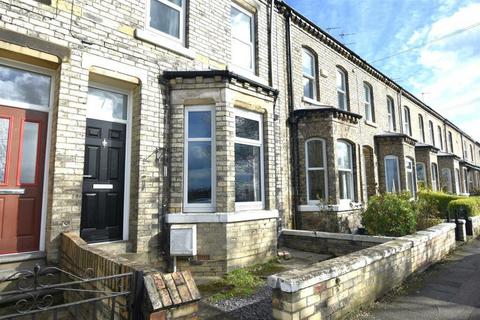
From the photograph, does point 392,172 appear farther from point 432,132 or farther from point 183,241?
point 432,132

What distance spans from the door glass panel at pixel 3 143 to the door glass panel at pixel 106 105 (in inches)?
46.7

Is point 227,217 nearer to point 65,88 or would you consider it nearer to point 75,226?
point 75,226

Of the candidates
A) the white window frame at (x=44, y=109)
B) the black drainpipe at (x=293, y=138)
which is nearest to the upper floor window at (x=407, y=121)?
the black drainpipe at (x=293, y=138)

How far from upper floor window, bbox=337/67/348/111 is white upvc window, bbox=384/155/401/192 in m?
3.30

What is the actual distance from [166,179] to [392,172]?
436 inches

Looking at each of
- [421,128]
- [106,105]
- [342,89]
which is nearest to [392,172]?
[342,89]

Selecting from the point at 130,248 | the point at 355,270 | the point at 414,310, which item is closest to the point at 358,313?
the point at 355,270

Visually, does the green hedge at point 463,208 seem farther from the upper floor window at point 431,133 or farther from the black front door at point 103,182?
the upper floor window at point 431,133

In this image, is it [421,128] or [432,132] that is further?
[432,132]

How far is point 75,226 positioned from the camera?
15.1 feet

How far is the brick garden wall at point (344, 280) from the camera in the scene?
3.13 m

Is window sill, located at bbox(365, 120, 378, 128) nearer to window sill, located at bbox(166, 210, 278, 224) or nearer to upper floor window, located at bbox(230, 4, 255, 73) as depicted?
upper floor window, located at bbox(230, 4, 255, 73)

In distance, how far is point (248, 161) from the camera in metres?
6.84

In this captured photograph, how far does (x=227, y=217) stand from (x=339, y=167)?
5.17 metres
